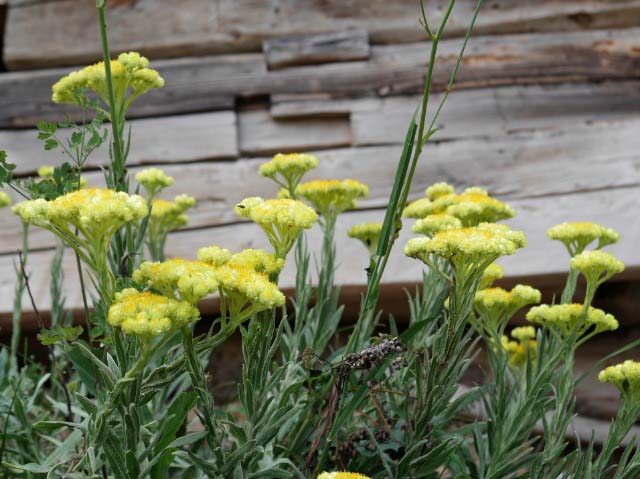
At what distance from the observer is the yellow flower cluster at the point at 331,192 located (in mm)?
1275

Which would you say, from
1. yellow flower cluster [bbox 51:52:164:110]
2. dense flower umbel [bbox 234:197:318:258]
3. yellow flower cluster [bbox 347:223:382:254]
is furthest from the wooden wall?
dense flower umbel [bbox 234:197:318:258]

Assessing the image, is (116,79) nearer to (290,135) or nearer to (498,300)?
(498,300)

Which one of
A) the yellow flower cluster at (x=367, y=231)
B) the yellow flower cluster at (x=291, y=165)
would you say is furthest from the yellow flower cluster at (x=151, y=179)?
the yellow flower cluster at (x=367, y=231)

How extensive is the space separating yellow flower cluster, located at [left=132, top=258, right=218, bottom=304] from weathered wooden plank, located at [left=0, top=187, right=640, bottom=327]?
1.23 m

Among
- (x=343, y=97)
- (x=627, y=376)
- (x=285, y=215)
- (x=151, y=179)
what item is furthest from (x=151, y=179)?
(x=343, y=97)

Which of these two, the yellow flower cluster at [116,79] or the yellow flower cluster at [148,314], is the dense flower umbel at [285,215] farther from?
the yellow flower cluster at [116,79]

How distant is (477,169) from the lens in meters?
2.24

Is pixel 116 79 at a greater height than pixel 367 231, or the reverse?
pixel 116 79

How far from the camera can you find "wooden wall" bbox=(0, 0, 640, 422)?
2.23m

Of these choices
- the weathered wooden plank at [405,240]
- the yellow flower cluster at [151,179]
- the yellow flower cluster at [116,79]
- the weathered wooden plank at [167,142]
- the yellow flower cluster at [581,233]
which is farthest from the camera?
the weathered wooden plank at [167,142]

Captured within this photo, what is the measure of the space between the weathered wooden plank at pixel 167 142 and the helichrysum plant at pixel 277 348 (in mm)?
968

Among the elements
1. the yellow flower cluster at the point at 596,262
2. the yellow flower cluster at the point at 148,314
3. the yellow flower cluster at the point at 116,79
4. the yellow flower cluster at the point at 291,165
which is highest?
the yellow flower cluster at the point at 116,79

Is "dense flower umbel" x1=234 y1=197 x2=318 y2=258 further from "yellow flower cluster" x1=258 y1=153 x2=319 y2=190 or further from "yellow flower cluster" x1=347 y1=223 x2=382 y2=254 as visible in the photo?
"yellow flower cluster" x1=347 y1=223 x2=382 y2=254

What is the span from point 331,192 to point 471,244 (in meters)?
0.47
